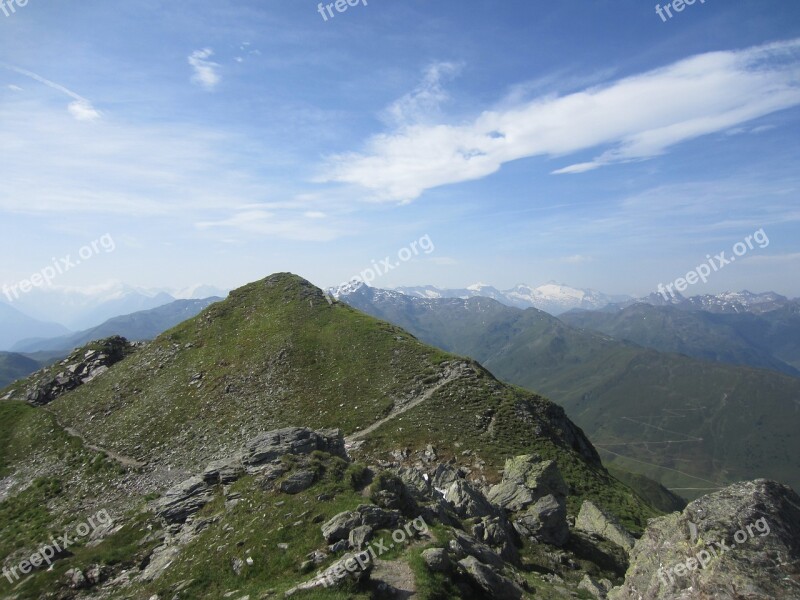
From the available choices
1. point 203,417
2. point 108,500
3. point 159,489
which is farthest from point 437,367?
point 108,500

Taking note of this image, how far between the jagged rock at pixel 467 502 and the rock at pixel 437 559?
11748 mm

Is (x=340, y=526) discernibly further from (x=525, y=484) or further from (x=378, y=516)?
(x=525, y=484)

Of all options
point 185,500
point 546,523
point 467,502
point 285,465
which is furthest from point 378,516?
point 185,500

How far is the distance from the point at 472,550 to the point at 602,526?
683 inches

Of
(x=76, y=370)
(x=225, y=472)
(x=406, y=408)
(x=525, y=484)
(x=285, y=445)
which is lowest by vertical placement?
(x=525, y=484)

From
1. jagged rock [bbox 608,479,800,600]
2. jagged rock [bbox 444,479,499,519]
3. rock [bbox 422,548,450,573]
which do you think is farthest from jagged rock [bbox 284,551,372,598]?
jagged rock [bbox 444,479,499,519]

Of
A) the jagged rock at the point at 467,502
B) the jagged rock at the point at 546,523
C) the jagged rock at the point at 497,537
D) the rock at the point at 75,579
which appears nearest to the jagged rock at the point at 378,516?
the jagged rock at the point at 497,537

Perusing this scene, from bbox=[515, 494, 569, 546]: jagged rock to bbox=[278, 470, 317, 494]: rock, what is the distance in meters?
14.9

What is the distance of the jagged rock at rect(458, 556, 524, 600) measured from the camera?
18380mm

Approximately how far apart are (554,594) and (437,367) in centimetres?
4341

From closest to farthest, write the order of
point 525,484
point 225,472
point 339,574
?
point 339,574
point 225,472
point 525,484

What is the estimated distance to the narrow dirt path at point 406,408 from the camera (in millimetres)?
51062

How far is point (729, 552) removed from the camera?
17.5 m

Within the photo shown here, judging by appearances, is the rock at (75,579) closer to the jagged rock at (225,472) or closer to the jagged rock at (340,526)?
the jagged rock at (225,472)
